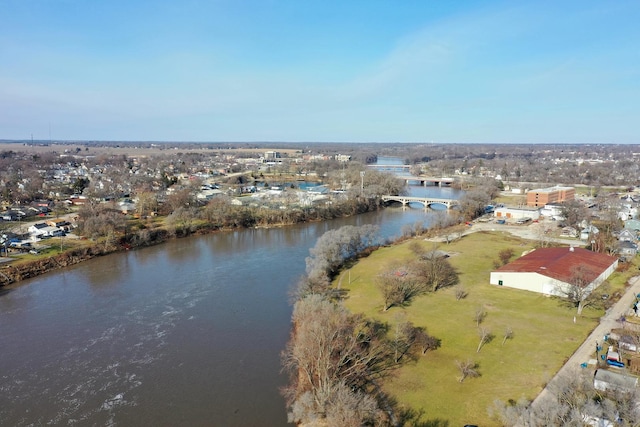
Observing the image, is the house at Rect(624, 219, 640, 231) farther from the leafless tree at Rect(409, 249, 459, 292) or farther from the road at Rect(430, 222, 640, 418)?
the leafless tree at Rect(409, 249, 459, 292)

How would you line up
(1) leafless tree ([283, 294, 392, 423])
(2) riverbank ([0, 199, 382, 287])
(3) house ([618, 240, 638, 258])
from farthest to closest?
(3) house ([618, 240, 638, 258])
(2) riverbank ([0, 199, 382, 287])
(1) leafless tree ([283, 294, 392, 423])

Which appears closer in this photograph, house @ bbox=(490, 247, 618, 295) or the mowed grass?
the mowed grass

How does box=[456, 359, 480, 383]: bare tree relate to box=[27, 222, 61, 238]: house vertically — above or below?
below

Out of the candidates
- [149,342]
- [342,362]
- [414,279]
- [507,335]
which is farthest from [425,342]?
[149,342]

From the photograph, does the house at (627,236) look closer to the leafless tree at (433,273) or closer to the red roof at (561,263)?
the red roof at (561,263)

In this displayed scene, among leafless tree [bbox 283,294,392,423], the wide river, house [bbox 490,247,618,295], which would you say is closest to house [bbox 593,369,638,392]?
leafless tree [bbox 283,294,392,423]

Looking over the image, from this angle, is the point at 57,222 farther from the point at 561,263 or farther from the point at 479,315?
the point at 561,263

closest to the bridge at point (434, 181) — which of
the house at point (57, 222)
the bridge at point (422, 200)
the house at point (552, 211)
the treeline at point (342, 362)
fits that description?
the bridge at point (422, 200)
